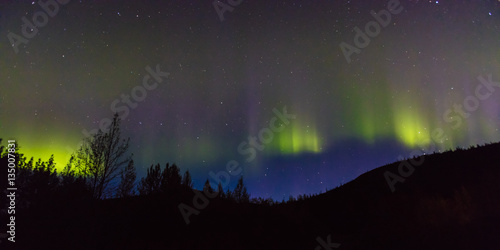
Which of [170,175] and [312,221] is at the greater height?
[170,175]

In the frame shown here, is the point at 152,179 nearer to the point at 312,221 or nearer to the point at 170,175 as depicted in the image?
the point at 170,175

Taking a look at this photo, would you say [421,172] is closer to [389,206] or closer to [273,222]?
[389,206]

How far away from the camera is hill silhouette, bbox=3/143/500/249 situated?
31.0 ft

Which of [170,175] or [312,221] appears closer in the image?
[312,221]

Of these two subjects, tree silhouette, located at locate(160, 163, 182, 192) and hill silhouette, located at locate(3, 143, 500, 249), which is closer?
hill silhouette, located at locate(3, 143, 500, 249)

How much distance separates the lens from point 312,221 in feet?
44.3

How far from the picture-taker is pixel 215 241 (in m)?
9.88

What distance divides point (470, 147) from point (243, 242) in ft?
57.0

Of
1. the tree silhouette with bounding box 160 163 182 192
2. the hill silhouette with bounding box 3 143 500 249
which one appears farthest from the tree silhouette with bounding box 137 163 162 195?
the hill silhouette with bounding box 3 143 500 249

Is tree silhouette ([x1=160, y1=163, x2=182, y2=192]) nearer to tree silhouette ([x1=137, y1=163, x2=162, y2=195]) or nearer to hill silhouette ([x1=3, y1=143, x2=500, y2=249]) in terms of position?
tree silhouette ([x1=137, y1=163, x2=162, y2=195])

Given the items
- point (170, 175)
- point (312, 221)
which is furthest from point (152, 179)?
point (312, 221)

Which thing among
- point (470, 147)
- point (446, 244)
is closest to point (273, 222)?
point (446, 244)

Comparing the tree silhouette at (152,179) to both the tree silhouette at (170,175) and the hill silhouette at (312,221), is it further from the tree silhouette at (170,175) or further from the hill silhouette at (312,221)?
the hill silhouette at (312,221)

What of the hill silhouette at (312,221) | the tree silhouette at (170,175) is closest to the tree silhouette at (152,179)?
the tree silhouette at (170,175)
